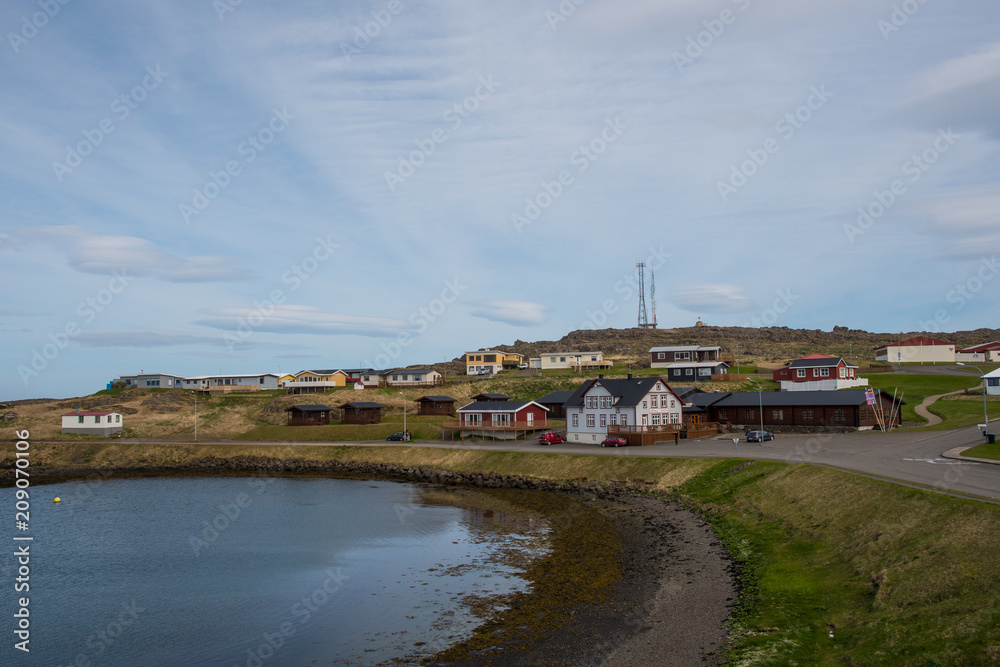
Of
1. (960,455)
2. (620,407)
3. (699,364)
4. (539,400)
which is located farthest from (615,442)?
(699,364)

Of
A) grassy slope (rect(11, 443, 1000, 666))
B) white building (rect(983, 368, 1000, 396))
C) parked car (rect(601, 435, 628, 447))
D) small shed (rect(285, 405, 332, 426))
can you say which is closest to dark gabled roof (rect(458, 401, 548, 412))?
parked car (rect(601, 435, 628, 447))

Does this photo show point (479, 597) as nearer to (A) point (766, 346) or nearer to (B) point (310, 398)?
(B) point (310, 398)

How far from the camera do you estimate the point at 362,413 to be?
10406cm

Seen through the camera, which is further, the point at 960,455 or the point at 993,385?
the point at 993,385

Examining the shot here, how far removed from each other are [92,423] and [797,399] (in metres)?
103

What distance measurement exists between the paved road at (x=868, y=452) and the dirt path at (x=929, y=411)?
32.5ft

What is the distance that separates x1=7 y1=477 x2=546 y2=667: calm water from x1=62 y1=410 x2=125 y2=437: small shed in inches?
1550

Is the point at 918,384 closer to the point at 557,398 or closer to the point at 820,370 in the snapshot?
the point at 820,370

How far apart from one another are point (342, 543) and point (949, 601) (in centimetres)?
3595

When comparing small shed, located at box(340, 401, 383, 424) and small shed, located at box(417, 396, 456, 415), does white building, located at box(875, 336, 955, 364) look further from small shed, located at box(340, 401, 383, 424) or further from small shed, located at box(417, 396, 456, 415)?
small shed, located at box(340, 401, 383, 424)

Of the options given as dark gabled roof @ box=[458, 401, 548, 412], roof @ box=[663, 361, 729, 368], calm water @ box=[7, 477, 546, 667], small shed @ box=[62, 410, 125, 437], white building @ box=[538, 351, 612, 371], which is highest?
white building @ box=[538, 351, 612, 371]

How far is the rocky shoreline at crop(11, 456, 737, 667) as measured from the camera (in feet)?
78.0

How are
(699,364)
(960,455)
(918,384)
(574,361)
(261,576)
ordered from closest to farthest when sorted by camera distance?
(261,576) < (960,455) < (918,384) < (699,364) < (574,361)

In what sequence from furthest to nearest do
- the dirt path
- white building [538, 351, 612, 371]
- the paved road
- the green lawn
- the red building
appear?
white building [538, 351, 612, 371]
the red building
the green lawn
the dirt path
the paved road
